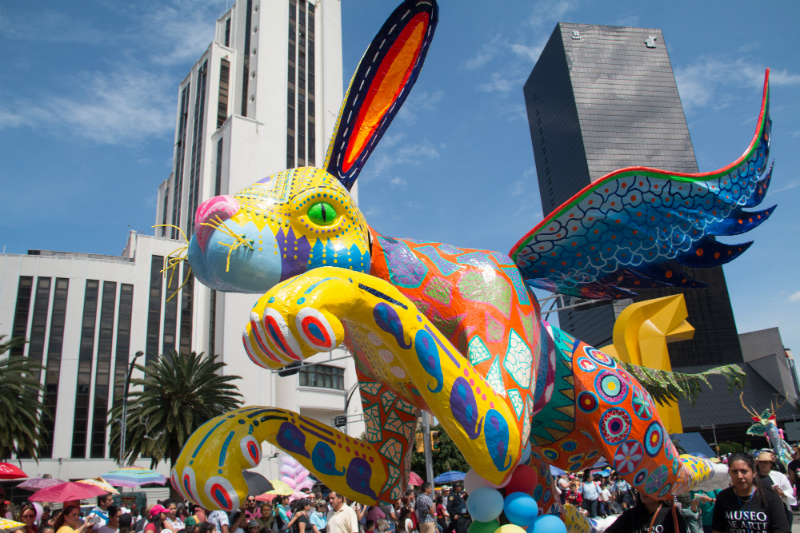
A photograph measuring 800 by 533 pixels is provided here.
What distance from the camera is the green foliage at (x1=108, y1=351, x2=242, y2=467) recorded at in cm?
2202

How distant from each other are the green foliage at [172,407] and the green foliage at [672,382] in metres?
19.9

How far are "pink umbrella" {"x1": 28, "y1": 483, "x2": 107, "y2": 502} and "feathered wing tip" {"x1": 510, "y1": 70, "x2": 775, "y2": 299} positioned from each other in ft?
A: 30.2

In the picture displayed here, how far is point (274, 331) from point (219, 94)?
47916 mm

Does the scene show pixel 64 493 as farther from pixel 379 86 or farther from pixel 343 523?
pixel 379 86

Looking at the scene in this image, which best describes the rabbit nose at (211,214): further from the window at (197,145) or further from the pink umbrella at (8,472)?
the window at (197,145)

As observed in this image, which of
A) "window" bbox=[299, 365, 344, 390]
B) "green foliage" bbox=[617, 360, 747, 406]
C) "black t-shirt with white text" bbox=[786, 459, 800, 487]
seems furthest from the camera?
"window" bbox=[299, 365, 344, 390]

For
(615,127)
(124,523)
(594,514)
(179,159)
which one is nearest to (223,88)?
(179,159)

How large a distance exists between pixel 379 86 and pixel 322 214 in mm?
1082

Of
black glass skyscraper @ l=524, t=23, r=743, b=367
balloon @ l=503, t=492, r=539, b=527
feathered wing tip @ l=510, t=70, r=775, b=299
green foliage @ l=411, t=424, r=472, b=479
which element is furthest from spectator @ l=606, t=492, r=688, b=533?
black glass skyscraper @ l=524, t=23, r=743, b=367

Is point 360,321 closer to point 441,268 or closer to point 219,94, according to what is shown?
point 441,268

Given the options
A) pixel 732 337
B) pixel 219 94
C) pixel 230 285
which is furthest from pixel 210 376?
pixel 732 337

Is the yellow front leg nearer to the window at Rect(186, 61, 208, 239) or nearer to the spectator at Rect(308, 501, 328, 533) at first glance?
the spectator at Rect(308, 501, 328, 533)

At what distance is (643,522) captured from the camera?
13.2ft

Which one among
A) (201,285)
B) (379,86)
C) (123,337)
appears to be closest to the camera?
(379,86)
